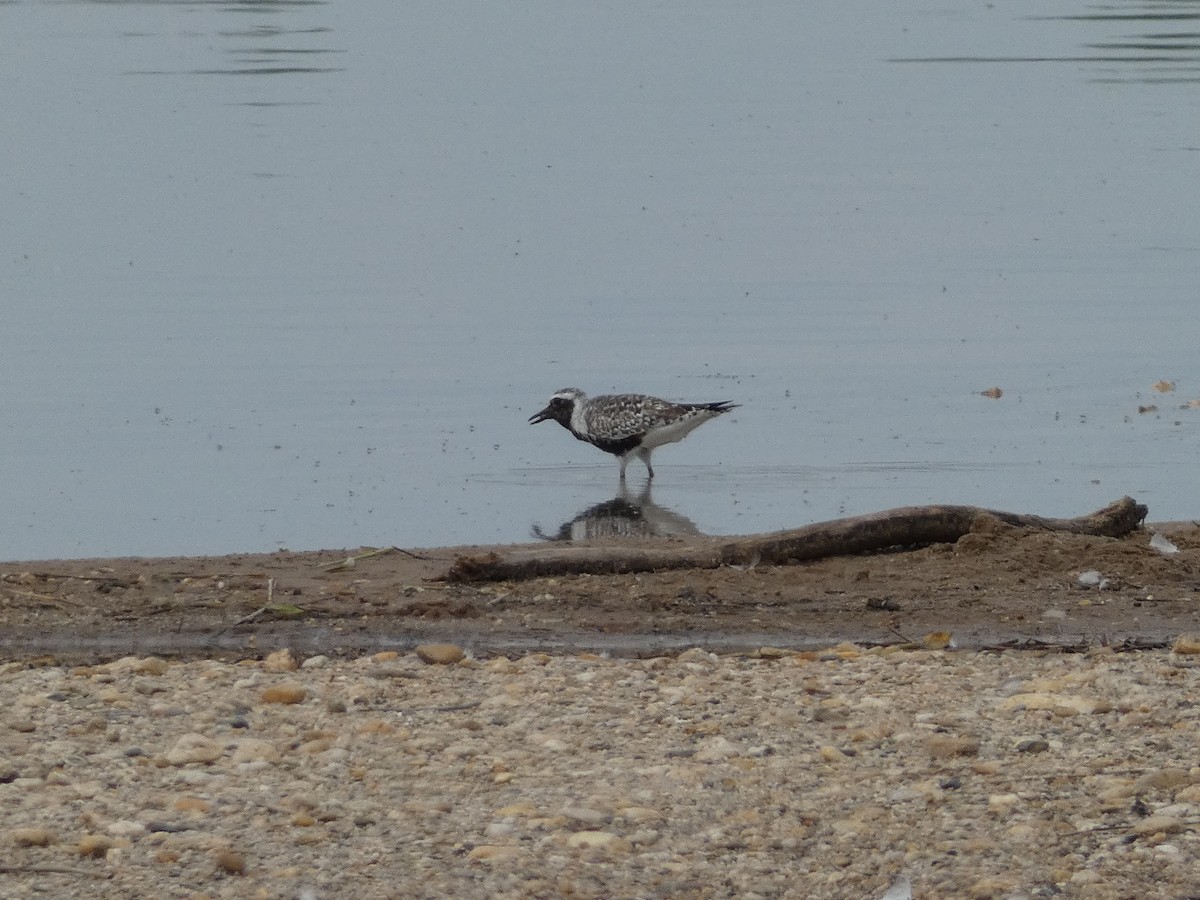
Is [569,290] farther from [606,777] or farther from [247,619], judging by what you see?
[606,777]

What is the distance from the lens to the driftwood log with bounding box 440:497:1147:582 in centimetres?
1020

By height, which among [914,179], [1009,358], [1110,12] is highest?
[1110,12]

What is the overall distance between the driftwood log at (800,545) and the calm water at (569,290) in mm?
2563

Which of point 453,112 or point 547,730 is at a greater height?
point 453,112

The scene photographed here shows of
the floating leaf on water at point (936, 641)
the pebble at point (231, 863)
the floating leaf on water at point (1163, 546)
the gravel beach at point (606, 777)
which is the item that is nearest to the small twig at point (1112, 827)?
the gravel beach at point (606, 777)

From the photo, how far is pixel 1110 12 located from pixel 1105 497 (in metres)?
42.4

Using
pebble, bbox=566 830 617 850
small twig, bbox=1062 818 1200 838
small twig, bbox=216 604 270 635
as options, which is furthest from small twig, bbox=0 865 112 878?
small twig, bbox=216 604 270 635

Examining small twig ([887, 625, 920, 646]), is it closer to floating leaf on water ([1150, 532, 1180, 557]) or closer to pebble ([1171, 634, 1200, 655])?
pebble ([1171, 634, 1200, 655])

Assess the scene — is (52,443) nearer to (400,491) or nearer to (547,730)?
(400,491)

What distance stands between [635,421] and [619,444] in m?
0.24

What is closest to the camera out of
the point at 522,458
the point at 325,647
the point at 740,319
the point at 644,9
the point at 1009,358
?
the point at 325,647

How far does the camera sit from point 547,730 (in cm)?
731

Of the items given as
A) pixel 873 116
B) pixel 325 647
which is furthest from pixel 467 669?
pixel 873 116

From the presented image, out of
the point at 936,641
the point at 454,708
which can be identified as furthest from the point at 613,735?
the point at 936,641
